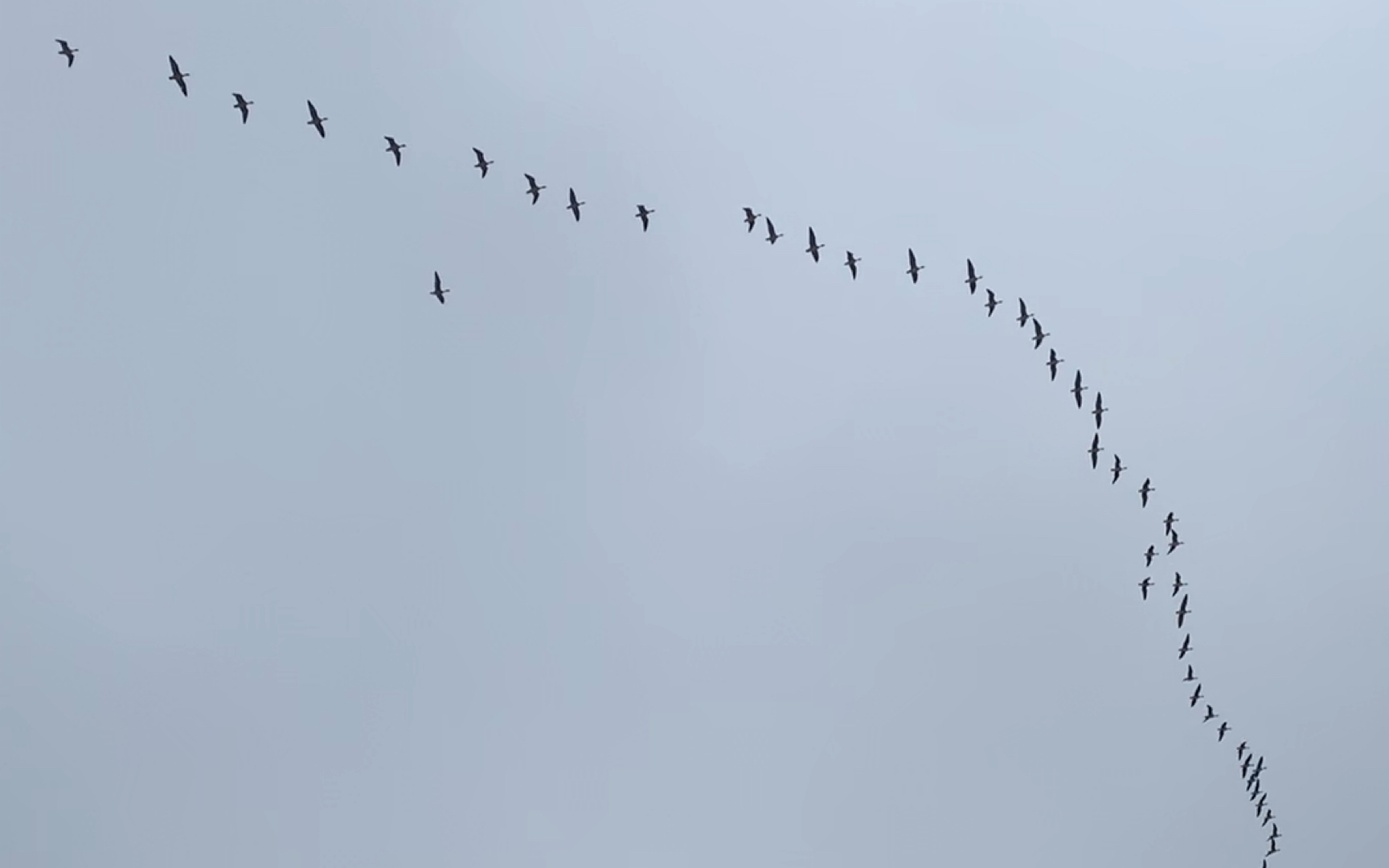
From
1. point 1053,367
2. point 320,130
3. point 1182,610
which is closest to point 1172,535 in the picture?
point 1182,610

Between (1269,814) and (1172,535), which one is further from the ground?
(1172,535)

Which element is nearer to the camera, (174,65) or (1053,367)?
(174,65)

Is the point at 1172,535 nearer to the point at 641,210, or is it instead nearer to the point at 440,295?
the point at 641,210

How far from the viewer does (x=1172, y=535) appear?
16350cm

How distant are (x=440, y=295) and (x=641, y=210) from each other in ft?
69.9

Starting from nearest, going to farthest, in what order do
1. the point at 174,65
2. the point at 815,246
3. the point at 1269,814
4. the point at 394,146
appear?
the point at 174,65
the point at 394,146
the point at 815,246
the point at 1269,814

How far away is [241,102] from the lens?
493 ft

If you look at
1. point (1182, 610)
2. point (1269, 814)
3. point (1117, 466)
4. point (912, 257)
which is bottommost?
point (1269, 814)

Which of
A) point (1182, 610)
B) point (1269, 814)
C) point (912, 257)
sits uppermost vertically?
point (912, 257)

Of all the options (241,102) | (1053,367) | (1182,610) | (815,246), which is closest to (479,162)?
(241,102)

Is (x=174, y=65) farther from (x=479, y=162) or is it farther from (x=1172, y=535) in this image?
(x=1172, y=535)

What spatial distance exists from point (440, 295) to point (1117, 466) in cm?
6772

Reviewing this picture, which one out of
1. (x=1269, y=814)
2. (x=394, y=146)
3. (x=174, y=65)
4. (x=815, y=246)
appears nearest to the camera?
(x=174, y=65)

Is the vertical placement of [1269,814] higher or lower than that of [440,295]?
lower
